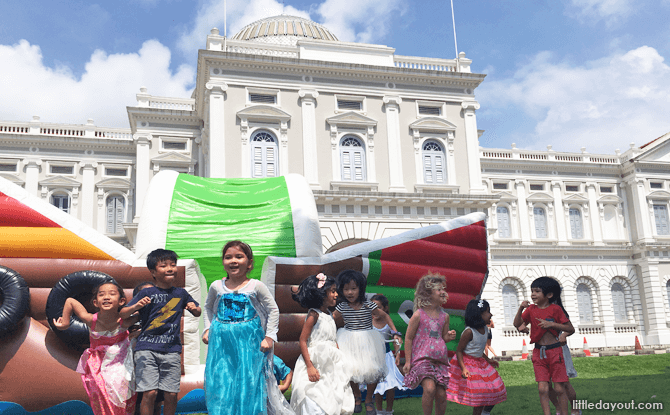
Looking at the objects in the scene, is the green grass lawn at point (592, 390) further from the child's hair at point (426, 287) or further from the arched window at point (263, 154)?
the arched window at point (263, 154)

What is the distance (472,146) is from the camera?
20.2m

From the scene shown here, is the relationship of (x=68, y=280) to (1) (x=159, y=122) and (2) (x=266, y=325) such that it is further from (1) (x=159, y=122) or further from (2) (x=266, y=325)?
(1) (x=159, y=122)

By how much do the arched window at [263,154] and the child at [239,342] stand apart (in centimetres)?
1407

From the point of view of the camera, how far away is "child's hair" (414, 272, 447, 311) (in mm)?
5082

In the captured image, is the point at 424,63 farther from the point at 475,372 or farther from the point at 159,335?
the point at 159,335

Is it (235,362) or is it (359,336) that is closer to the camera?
(235,362)

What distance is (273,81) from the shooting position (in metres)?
19.1

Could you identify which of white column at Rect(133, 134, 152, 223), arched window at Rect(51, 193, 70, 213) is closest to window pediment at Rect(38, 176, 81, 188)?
arched window at Rect(51, 193, 70, 213)

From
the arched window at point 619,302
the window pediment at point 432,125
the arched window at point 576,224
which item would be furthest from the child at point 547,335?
the arched window at point 619,302

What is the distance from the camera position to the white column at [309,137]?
18.5 metres

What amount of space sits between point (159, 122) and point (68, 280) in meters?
19.2

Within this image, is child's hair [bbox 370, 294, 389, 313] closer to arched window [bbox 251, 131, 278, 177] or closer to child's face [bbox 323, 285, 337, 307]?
child's face [bbox 323, 285, 337, 307]

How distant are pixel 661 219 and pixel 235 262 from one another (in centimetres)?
3096

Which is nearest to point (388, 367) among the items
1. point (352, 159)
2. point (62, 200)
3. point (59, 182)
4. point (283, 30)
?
point (352, 159)
